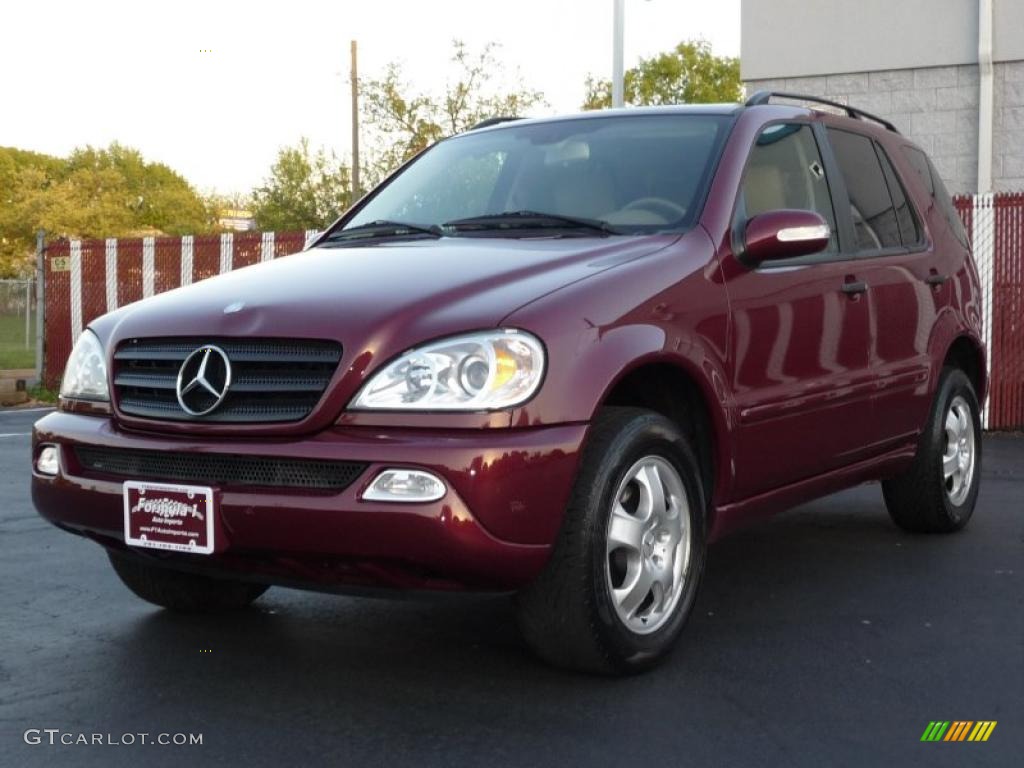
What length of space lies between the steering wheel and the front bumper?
1.17m

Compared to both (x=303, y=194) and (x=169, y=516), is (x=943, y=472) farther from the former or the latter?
(x=303, y=194)

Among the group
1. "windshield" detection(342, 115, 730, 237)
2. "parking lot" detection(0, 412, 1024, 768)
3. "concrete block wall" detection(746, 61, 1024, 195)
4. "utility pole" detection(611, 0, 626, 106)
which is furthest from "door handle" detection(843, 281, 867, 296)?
"utility pole" detection(611, 0, 626, 106)

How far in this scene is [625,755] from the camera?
3.34 meters

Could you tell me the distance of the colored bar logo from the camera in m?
3.47

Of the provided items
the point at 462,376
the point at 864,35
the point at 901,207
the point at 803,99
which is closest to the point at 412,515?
the point at 462,376

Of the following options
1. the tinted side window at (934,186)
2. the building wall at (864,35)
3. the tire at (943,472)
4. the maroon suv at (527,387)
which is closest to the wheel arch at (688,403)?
the maroon suv at (527,387)

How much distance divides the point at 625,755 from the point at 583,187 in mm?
2243

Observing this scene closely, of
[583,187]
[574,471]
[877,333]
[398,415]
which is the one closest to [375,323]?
[398,415]

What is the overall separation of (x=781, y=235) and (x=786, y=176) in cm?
→ 72

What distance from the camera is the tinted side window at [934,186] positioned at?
6.34 meters

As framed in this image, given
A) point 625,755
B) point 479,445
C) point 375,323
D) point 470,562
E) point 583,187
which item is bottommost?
point 625,755

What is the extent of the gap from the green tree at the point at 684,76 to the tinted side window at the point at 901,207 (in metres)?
58.2

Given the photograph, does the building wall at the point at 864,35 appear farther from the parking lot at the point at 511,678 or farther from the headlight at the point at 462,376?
the headlight at the point at 462,376

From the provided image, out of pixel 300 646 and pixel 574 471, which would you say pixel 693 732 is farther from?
pixel 300 646
